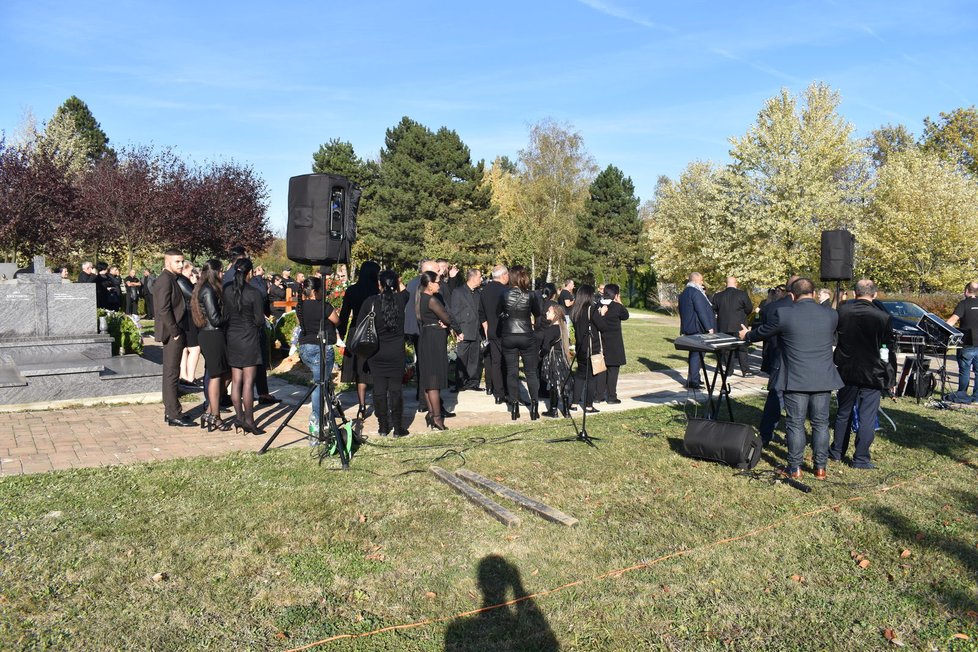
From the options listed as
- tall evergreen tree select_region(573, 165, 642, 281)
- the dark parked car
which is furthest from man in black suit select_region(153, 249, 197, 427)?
tall evergreen tree select_region(573, 165, 642, 281)

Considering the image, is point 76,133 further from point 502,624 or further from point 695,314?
point 502,624

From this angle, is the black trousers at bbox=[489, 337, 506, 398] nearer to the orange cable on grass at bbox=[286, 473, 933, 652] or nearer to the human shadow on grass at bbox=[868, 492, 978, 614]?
the orange cable on grass at bbox=[286, 473, 933, 652]

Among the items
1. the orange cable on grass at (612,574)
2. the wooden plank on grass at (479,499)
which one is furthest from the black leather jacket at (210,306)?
the orange cable on grass at (612,574)

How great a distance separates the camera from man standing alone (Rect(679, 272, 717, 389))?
11.2 meters

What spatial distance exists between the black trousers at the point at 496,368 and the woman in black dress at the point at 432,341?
1.79m

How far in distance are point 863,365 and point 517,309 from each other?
375cm

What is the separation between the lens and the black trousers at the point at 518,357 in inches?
349

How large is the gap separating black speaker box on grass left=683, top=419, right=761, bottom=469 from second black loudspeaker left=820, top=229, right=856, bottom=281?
4.62 metres

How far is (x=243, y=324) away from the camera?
25.2 ft

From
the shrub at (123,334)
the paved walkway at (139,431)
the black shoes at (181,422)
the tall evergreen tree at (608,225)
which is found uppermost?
the tall evergreen tree at (608,225)

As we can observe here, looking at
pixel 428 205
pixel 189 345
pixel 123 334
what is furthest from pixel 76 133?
pixel 189 345

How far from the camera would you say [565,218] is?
53188mm

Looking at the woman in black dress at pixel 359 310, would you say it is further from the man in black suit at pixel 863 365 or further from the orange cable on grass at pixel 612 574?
the man in black suit at pixel 863 365

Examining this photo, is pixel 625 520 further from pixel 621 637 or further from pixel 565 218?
pixel 565 218
